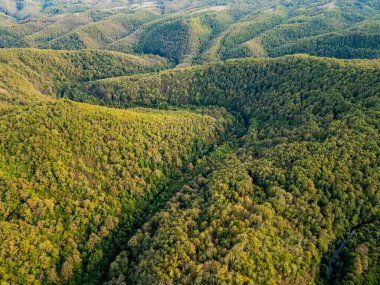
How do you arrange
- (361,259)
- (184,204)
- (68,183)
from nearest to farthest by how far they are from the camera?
(361,259) → (68,183) → (184,204)

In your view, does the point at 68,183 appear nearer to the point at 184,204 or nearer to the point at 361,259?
the point at 184,204

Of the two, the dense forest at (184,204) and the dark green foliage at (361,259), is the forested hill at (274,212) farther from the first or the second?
the dark green foliage at (361,259)

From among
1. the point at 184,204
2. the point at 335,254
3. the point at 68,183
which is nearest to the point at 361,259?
the point at 335,254

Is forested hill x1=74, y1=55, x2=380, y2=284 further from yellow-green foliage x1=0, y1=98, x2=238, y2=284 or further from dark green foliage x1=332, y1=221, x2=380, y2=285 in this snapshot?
yellow-green foliage x1=0, y1=98, x2=238, y2=284

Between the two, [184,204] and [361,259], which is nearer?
[361,259]

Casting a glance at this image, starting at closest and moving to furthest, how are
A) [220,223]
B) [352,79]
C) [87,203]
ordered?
[220,223] → [87,203] → [352,79]

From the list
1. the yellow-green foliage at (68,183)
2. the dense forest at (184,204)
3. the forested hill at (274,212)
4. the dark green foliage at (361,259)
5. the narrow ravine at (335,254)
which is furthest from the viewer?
the narrow ravine at (335,254)

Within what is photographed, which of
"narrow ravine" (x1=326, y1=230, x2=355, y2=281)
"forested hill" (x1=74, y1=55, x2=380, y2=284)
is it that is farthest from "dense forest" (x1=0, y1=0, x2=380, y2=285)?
"forested hill" (x1=74, y1=55, x2=380, y2=284)

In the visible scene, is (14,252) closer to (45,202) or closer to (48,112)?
(45,202)

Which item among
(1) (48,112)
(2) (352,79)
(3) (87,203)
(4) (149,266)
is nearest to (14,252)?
(3) (87,203)

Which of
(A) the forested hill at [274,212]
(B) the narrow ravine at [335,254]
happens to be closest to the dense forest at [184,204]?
(B) the narrow ravine at [335,254]

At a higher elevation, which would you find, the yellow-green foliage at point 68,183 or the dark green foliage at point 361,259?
the yellow-green foliage at point 68,183
